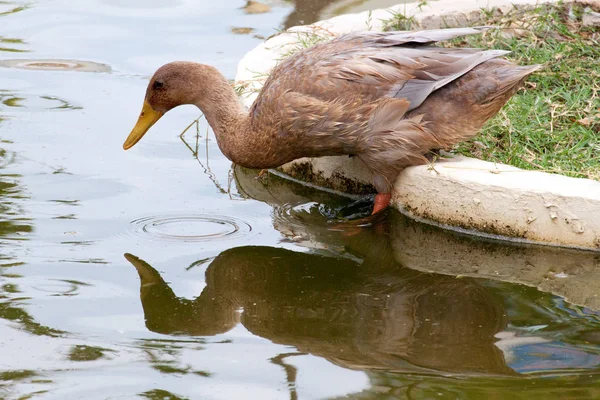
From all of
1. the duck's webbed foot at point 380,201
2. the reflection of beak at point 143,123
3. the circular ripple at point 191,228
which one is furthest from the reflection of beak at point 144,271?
the duck's webbed foot at point 380,201

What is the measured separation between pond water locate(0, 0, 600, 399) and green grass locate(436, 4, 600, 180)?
0.81 meters

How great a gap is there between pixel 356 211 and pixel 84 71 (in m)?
3.62

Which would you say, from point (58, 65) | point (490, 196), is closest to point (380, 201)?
point (490, 196)

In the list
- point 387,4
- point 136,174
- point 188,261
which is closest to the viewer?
point 188,261

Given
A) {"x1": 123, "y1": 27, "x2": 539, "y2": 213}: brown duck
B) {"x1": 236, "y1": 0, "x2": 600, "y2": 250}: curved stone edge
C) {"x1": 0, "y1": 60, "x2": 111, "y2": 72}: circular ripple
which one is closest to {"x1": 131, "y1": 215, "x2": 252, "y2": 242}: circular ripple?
{"x1": 123, "y1": 27, "x2": 539, "y2": 213}: brown duck

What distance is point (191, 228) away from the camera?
19.7 ft

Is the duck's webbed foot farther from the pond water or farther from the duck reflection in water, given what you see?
the duck reflection in water

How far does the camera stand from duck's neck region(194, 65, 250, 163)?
624 cm

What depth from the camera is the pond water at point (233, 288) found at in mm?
4324

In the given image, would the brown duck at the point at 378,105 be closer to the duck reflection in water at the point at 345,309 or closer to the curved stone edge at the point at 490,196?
the curved stone edge at the point at 490,196

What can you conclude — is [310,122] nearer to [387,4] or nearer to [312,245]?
[312,245]

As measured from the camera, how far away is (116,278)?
5367mm

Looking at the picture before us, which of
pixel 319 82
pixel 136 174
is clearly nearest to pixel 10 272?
pixel 136 174

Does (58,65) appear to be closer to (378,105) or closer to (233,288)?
(378,105)
